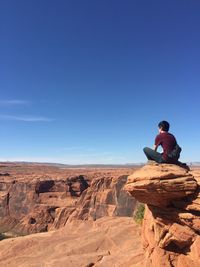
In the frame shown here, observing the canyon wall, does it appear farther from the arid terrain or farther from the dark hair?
the dark hair

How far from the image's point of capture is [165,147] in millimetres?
14234

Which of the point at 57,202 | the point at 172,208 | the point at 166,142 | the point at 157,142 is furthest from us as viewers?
the point at 57,202

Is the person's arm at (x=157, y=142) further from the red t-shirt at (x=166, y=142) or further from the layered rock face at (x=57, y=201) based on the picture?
the layered rock face at (x=57, y=201)

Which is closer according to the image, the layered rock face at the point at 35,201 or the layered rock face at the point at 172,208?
the layered rock face at the point at 172,208

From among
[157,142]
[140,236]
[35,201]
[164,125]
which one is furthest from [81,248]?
[35,201]

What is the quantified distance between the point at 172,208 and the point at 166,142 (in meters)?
2.73

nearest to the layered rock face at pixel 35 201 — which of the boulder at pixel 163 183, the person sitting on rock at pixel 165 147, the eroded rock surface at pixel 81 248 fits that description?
the eroded rock surface at pixel 81 248

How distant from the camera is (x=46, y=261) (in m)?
21.9

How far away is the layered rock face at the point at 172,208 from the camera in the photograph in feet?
44.5

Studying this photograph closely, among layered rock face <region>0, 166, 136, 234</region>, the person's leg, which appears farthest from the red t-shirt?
layered rock face <region>0, 166, 136, 234</region>

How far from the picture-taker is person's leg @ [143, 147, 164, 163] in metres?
14.4

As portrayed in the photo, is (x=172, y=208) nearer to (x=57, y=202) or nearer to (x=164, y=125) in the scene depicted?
(x=164, y=125)

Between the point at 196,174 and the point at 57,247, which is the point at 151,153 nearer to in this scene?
the point at 196,174

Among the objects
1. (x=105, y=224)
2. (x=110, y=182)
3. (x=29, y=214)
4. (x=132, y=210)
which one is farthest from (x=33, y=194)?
(x=105, y=224)
